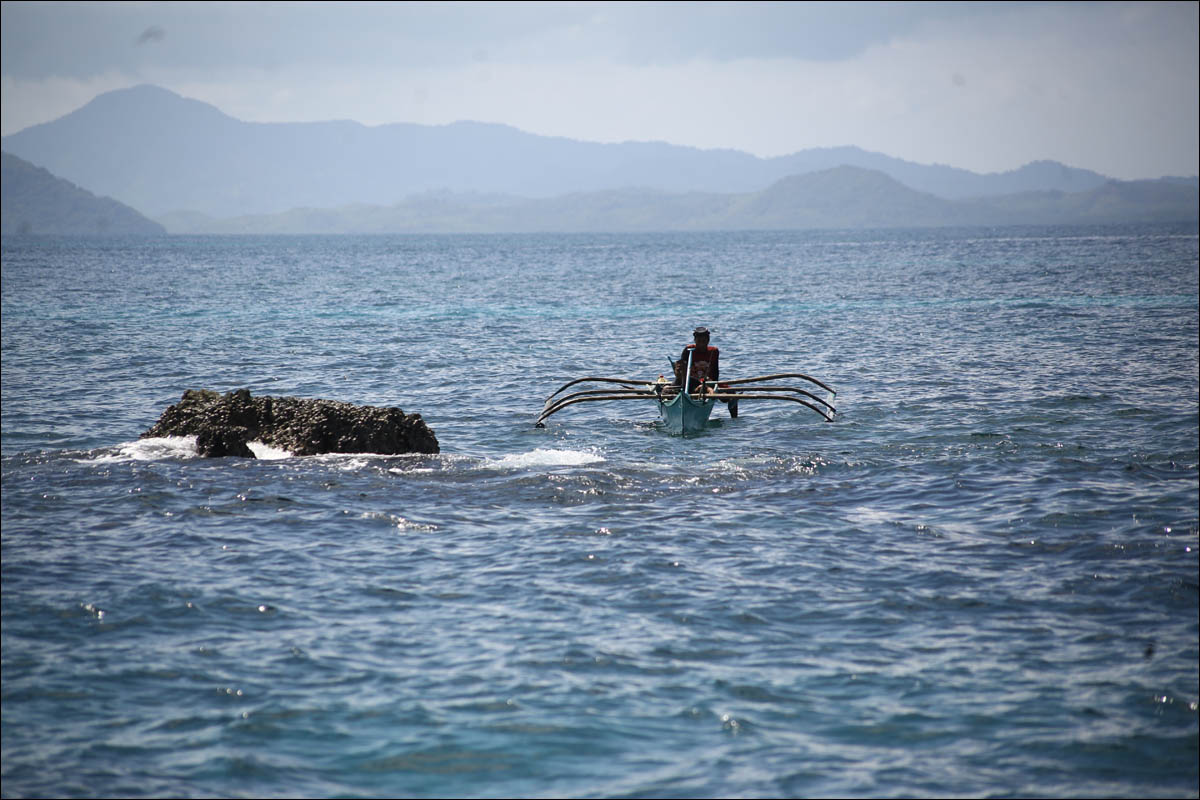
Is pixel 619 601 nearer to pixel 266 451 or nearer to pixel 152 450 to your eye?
pixel 266 451

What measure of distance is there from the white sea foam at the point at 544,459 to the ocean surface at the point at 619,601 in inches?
5.5

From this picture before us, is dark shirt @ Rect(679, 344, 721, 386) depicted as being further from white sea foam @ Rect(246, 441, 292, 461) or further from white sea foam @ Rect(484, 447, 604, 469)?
white sea foam @ Rect(246, 441, 292, 461)

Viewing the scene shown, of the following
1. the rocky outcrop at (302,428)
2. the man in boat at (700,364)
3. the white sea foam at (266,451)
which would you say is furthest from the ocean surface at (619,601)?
the man in boat at (700,364)

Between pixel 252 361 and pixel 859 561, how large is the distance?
28098 mm

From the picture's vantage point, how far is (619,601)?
466 inches

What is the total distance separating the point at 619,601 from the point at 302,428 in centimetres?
1000

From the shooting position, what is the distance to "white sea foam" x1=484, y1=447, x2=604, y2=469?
61.3 ft

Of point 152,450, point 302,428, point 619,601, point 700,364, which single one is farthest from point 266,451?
point 619,601

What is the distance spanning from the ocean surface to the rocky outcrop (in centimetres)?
47

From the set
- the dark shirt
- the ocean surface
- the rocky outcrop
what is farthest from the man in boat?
the rocky outcrop

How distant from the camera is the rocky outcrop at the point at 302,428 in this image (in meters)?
19.1

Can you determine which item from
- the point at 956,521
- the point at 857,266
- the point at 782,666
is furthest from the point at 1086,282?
the point at 782,666

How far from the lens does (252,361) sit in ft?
118

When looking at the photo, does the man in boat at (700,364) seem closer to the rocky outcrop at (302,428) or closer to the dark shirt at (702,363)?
the dark shirt at (702,363)
